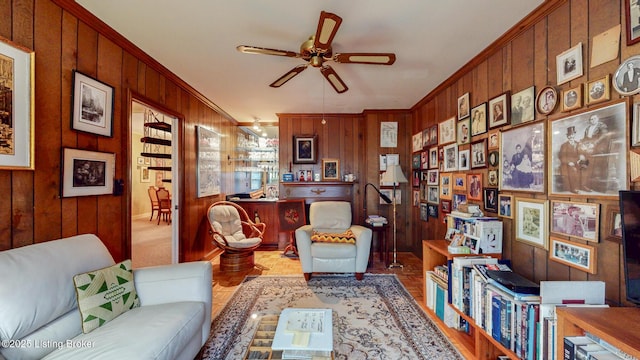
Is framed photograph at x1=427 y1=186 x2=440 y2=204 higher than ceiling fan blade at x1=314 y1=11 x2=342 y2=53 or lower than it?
lower

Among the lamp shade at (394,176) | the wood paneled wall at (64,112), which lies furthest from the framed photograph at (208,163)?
the lamp shade at (394,176)

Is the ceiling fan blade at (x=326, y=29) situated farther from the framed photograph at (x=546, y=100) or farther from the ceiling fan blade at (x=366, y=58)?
the framed photograph at (x=546, y=100)

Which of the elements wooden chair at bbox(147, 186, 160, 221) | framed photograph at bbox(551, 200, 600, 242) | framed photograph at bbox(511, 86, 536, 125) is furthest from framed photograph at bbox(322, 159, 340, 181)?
wooden chair at bbox(147, 186, 160, 221)

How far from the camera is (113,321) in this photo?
1393 mm

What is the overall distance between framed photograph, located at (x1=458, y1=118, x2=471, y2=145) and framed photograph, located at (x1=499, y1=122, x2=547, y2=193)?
50cm

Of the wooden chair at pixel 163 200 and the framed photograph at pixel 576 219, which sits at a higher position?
the framed photograph at pixel 576 219

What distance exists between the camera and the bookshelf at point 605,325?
92cm

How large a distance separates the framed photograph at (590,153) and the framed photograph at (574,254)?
309 millimetres

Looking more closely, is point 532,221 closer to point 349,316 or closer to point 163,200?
point 349,316

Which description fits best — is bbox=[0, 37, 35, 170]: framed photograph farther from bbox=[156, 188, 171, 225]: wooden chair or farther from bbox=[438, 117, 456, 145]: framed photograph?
bbox=[156, 188, 171, 225]: wooden chair

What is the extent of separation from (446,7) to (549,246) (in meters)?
1.77

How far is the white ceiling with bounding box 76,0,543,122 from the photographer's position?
1.75 metres

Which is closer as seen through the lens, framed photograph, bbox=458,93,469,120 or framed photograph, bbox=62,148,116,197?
framed photograph, bbox=62,148,116,197

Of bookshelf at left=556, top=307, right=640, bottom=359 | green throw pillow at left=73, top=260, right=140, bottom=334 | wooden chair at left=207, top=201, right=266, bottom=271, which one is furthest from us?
wooden chair at left=207, top=201, right=266, bottom=271
